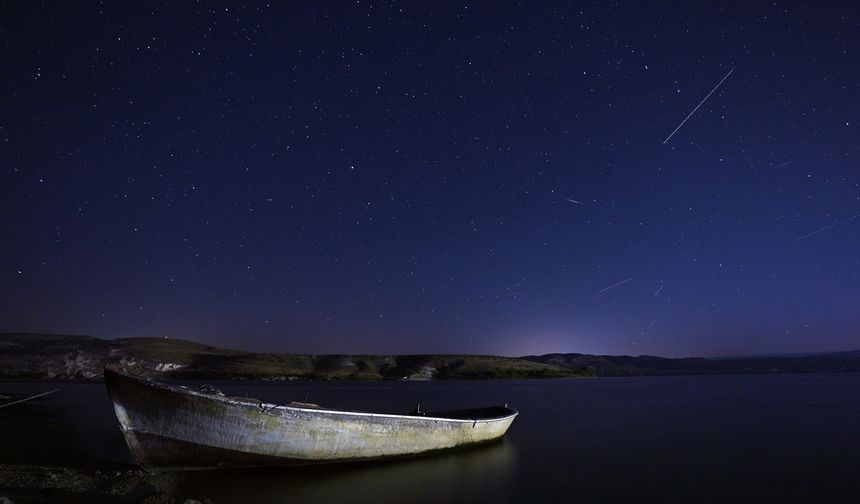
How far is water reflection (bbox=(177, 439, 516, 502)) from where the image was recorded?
1210 centimetres

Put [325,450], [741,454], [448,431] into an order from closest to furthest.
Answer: [325,450]
[448,431]
[741,454]

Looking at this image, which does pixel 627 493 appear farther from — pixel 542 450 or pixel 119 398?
pixel 119 398

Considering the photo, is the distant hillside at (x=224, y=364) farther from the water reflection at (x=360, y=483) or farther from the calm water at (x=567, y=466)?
the water reflection at (x=360, y=483)

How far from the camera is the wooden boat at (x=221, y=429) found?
40.9 ft

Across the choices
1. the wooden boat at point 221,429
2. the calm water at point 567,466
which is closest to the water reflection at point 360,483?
the calm water at point 567,466

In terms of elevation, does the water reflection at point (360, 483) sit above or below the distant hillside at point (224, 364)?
above

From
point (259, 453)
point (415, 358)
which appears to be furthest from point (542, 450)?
point (415, 358)

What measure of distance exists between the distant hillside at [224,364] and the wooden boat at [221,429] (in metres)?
92.3

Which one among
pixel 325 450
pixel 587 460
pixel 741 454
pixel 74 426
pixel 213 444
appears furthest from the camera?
pixel 74 426

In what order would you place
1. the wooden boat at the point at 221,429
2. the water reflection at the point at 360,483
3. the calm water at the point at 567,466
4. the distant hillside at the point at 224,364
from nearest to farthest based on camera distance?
the water reflection at the point at 360,483
the wooden boat at the point at 221,429
the calm water at the point at 567,466
the distant hillside at the point at 224,364

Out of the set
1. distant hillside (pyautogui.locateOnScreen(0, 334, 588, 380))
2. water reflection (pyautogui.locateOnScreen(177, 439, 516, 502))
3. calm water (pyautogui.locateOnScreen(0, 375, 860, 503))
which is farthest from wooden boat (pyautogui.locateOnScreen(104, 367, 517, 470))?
distant hillside (pyautogui.locateOnScreen(0, 334, 588, 380))

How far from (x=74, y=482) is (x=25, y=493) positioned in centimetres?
109

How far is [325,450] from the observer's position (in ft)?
45.9

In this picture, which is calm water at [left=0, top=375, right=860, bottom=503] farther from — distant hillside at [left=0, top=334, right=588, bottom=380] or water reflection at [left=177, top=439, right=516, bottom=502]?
distant hillside at [left=0, top=334, right=588, bottom=380]
